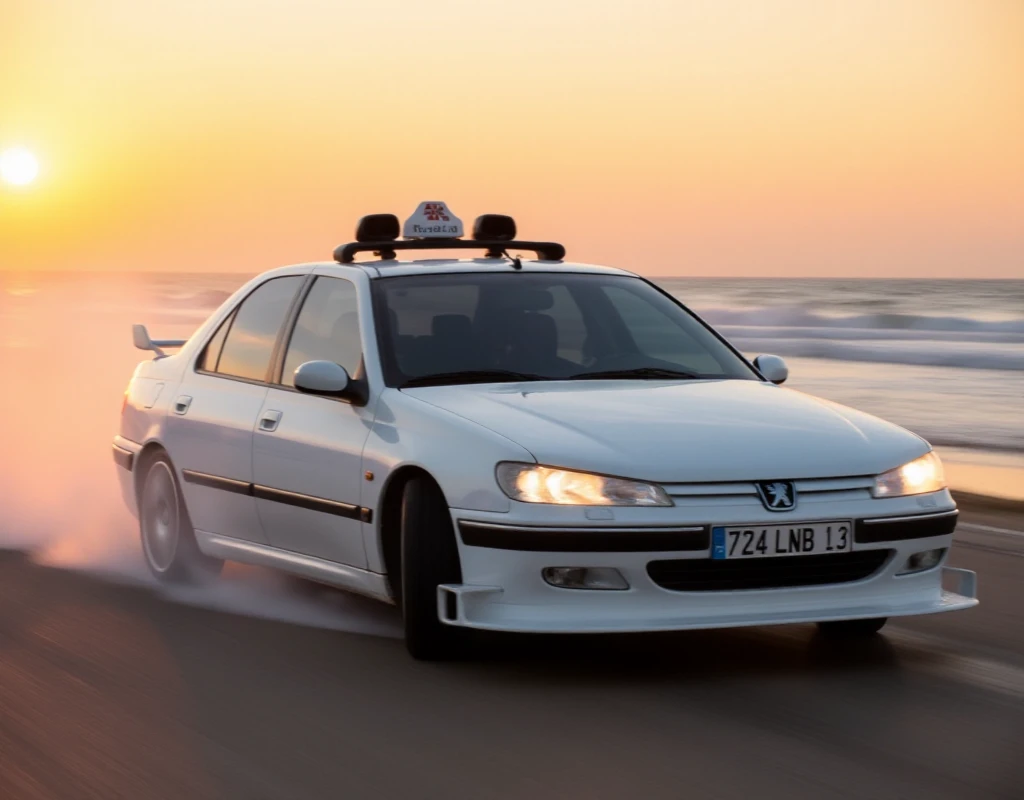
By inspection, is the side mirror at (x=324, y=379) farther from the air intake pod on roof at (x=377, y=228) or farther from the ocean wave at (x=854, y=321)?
the ocean wave at (x=854, y=321)

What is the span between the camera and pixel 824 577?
5.82m

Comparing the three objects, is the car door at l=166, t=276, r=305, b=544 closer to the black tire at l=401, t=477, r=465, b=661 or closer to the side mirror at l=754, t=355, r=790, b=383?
the black tire at l=401, t=477, r=465, b=661

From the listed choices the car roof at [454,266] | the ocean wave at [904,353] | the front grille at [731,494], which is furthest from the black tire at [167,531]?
the ocean wave at [904,353]

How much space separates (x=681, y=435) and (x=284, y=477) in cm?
189

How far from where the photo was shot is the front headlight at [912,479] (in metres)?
5.94

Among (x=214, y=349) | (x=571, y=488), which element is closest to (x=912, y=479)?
(x=571, y=488)

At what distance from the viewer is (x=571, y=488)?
566cm

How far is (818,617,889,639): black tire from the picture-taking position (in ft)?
21.5

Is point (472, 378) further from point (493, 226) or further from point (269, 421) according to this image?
point (493, 226)

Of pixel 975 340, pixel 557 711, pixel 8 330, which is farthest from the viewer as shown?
pixel 8 330

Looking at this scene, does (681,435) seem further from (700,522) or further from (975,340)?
(975,340)

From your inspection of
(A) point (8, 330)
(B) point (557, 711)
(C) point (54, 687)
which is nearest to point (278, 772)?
(B) point (557, 711)

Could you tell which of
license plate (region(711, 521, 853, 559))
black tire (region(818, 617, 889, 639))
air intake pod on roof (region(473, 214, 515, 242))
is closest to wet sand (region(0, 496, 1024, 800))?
black tire (region(818, 617, 889, 639))

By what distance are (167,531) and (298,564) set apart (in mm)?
1503
